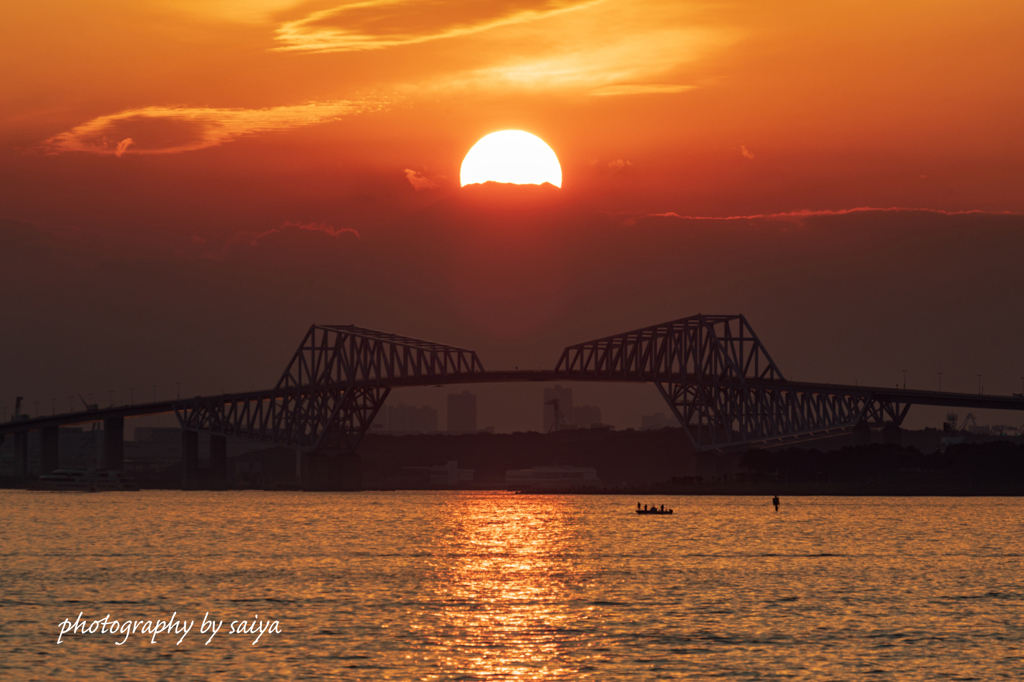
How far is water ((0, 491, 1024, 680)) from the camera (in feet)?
126

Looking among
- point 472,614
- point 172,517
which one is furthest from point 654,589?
point 172,517

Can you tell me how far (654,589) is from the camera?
2341 inches

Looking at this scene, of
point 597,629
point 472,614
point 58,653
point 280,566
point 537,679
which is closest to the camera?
point 537,679

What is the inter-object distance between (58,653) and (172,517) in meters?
99.6

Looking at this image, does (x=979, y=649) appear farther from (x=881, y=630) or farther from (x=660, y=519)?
(x=660, y=519)

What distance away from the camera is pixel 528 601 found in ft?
177

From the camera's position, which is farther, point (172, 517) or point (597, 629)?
point (172, 517)

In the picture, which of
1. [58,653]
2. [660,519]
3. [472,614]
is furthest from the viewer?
[660,519]

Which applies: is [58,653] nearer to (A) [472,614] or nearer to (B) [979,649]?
(A) [472,614]

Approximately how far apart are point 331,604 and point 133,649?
42.1 feet

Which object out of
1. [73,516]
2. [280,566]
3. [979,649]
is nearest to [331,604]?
[280,566]

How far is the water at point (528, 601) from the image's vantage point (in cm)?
3834

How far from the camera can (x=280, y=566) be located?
71438 mm

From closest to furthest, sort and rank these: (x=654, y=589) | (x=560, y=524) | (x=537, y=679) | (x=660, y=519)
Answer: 1. (x=537, y=679)
2. (x=654, y=589)
3. (x=560, y=524)
4. (x=660, y=519)
